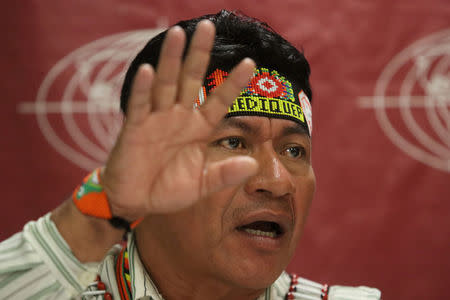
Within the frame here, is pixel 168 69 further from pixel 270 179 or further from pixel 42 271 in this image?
pixel 42 271

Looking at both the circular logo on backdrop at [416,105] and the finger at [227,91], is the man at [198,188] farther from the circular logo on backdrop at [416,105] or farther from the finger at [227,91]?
the circular logo on backdrop at [416,105]

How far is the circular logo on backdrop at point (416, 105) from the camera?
7.17 feet

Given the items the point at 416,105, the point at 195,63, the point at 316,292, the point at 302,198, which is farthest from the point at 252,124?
the point at 416,105

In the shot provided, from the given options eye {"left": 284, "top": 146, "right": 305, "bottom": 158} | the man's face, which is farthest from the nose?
eye {"left": 284, "top": 146, "right": 305, "bottom": 158}

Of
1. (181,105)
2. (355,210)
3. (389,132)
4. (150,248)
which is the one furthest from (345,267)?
(181,105)

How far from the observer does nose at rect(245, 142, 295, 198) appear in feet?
3.70

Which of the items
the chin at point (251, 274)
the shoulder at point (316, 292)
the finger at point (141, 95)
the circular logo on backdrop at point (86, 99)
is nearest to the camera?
the finger at point (141, 95)

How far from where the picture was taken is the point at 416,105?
7.19 feet

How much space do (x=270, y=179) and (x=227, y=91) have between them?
0.32 m

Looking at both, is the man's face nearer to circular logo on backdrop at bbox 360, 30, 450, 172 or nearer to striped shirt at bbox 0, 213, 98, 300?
striped shirt at bbox 0, 213, 98, 300

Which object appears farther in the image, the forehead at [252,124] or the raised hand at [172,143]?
the forehead at [252,124]

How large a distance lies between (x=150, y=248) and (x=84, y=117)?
1072 mm

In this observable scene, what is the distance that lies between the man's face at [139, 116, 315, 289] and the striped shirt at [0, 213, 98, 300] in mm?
243

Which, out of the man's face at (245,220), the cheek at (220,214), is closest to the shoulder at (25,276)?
the man's face at (245,220)
